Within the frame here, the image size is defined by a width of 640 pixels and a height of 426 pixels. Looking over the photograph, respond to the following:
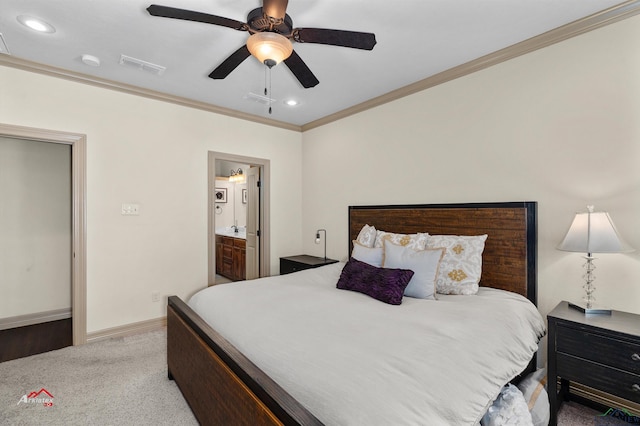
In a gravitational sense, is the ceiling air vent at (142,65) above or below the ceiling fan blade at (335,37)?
above

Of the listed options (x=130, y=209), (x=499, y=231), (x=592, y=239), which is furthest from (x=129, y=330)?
(x=592, y=239)

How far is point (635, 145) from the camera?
6.57 ft

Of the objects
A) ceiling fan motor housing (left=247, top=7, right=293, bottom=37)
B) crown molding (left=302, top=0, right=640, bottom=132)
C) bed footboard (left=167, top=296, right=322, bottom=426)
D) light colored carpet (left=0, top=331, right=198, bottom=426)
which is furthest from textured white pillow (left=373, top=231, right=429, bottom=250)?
light colored carpet (left=0, top=331, right=198, bottom=426)

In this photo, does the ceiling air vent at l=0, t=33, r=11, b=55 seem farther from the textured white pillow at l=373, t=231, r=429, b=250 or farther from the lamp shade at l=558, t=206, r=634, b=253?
the lamp shade at l=558, t=206, r=634, b=253

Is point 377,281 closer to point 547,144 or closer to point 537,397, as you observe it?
point 537,397

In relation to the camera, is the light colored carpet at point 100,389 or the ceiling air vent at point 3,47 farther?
the ceiling air vent at point 3,47

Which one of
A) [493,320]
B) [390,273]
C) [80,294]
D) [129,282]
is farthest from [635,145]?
[80,294]

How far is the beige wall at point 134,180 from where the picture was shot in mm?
2938

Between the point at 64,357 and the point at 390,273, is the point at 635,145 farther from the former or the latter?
the point at 64,357

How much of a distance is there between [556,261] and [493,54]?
5.84 feet

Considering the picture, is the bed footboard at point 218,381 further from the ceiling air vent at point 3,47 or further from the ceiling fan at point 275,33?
the ceiling air vent at point 3,47

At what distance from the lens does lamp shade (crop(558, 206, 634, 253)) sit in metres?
1.88

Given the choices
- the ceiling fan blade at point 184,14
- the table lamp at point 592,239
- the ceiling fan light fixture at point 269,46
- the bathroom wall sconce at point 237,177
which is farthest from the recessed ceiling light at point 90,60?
the table lamp at point 592,239

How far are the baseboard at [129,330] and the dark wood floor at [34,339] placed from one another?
0.26 metres
